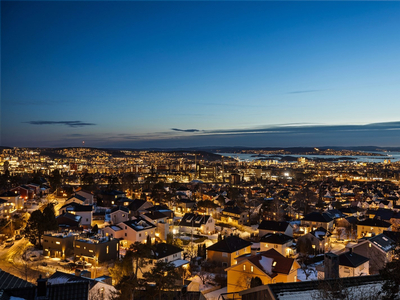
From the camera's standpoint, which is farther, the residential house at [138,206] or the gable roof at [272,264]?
the residential house at [138,206]

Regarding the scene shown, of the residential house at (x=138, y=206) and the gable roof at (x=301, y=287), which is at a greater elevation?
the gable roof at (x=301, y=287)

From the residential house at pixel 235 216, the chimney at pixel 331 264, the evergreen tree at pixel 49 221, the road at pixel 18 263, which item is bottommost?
the residential house at pixel 235 216

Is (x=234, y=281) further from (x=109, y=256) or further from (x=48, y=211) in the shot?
(x=48, y=211)

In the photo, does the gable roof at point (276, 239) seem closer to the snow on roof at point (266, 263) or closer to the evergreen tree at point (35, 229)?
the snow on roof at point (266, 263)

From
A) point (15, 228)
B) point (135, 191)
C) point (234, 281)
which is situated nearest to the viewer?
point (234, 281)

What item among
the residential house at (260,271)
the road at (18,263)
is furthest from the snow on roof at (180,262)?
the road at (18,263)

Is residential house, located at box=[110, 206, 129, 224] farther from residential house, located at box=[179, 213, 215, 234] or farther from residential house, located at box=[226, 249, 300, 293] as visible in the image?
residential house, located at box=[226, 249, 300, 293]

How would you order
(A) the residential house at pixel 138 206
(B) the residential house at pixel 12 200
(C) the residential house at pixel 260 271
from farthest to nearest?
1. (A) the residential house at pixel 138 206
2. (B) the residential house at pixel 12 200
3. (C) the residential house at pixel 260 271

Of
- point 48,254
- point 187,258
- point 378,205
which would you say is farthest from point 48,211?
point 378,205
